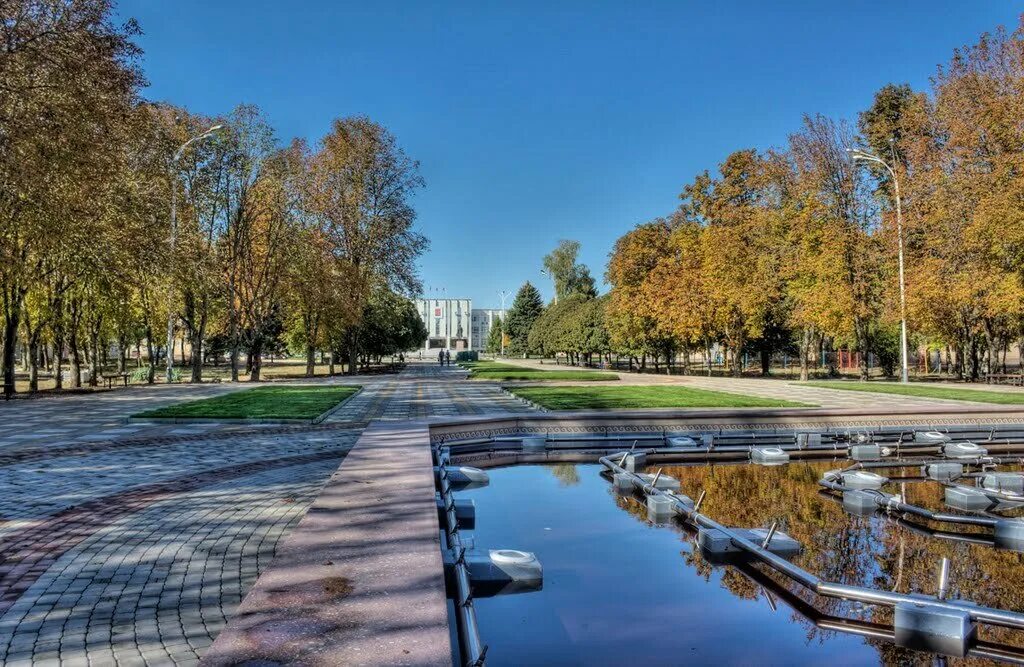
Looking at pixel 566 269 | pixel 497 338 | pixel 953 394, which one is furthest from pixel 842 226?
pixel 497 338

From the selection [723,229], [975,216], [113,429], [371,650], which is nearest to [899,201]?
[975,216]

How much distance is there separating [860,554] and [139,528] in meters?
6.45

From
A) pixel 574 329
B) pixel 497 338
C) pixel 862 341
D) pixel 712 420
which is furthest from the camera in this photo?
pixel 497 338

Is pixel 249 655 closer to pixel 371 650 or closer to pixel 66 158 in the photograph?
pixel 371 650

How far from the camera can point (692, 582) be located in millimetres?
5324

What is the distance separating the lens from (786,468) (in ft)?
34.3

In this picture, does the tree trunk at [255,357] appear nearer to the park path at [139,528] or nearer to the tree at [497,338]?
the park path at [139,528]

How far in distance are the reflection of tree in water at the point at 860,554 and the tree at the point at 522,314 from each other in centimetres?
8595

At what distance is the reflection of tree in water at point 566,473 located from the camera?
942 cm

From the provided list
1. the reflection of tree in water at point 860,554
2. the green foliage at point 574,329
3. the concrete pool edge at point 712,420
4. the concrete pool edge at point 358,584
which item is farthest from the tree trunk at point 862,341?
the concrete pool edge at point 358,584

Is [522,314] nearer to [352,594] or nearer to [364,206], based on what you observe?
[364,206]

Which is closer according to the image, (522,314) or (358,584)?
(358,584)

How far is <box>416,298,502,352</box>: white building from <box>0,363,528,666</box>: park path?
13185cm

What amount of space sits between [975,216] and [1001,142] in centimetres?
322
